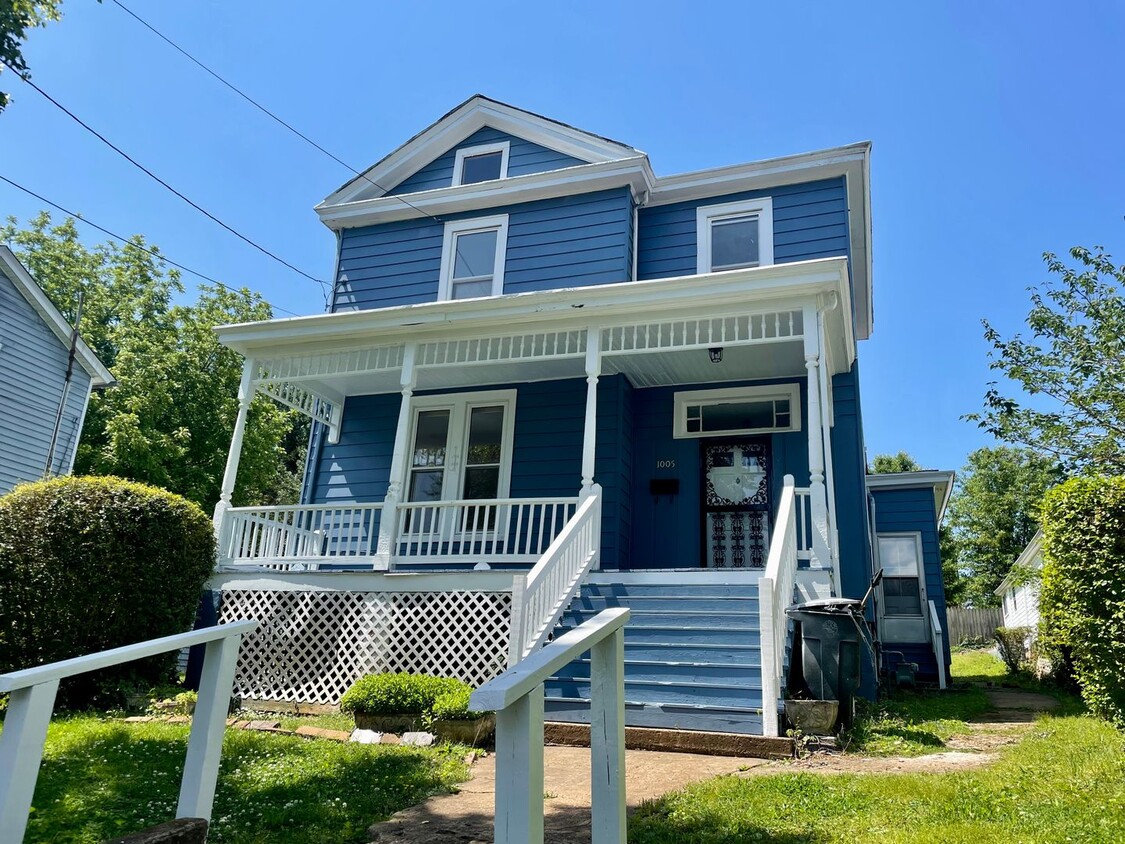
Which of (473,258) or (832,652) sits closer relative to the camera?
(832,652)

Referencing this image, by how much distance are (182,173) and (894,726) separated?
37.8ft

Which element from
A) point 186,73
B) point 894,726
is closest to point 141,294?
point 186,73

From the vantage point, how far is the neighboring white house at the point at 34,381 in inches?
587

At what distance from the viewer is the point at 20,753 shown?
2.23 metres

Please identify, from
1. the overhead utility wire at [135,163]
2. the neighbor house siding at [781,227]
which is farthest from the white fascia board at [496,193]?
the overhead utility wire at [135,163]

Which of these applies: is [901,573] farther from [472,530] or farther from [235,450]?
[235,450]

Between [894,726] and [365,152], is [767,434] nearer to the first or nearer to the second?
[894,726]

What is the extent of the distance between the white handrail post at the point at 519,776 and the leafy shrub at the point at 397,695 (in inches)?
190

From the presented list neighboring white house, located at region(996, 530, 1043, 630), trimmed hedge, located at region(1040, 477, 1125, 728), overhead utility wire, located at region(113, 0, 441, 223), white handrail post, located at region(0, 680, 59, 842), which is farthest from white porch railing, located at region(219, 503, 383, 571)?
neighboring white house, located at region(996, 530, 1043, 630)

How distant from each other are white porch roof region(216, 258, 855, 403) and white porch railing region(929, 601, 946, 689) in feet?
18.0

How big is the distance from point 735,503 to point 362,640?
4.95 meters

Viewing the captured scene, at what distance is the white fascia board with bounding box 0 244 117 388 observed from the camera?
49.5 feet

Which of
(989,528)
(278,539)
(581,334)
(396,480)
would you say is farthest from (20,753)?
(989,528)

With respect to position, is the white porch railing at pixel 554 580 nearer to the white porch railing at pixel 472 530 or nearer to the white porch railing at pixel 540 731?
the white porch railing at pixel 472 530
